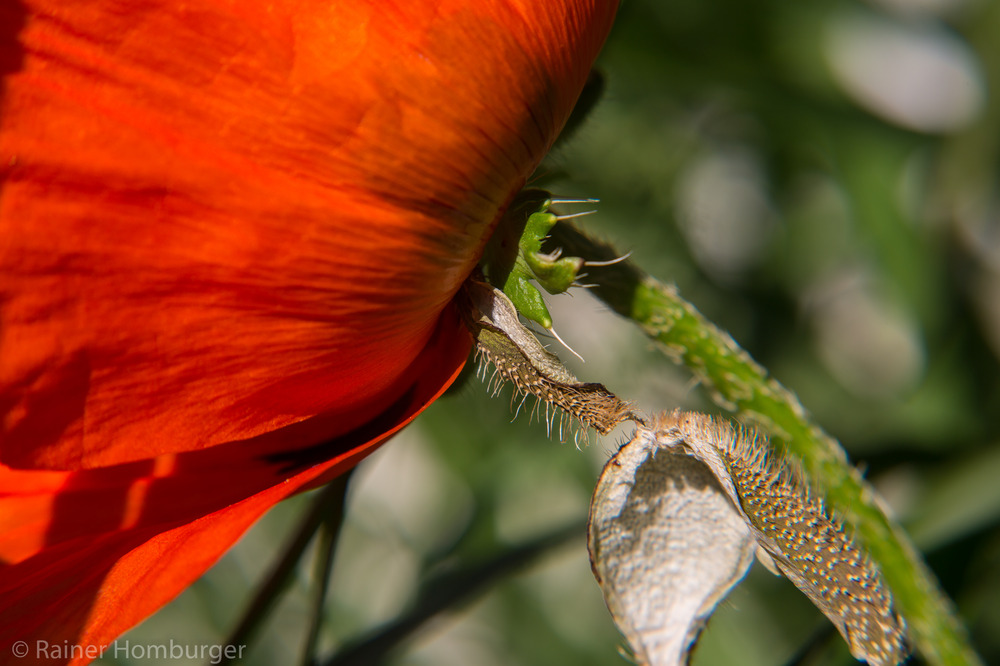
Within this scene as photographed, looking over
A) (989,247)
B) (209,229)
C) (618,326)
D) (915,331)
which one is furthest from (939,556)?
(989,247)

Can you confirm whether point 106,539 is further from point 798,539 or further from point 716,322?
point 716,322

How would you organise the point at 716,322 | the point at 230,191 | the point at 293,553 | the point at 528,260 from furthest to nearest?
the point at 716,322 < the point at 293,553 < the point at 528,260 < the point at 230,191

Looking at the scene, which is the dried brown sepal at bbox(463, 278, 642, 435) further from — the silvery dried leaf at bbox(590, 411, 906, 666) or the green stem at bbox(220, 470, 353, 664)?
the green stem at bbox(220, 470, 353, 664)

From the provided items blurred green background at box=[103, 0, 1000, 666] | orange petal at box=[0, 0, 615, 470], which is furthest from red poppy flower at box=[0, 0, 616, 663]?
blurred green background at box=[103, 0, 1000, 666]

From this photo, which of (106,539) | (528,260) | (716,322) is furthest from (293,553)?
(716,322)

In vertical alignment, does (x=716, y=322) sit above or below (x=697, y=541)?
below

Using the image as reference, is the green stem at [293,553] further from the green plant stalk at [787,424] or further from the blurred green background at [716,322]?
the blurred green background at [716,322]
